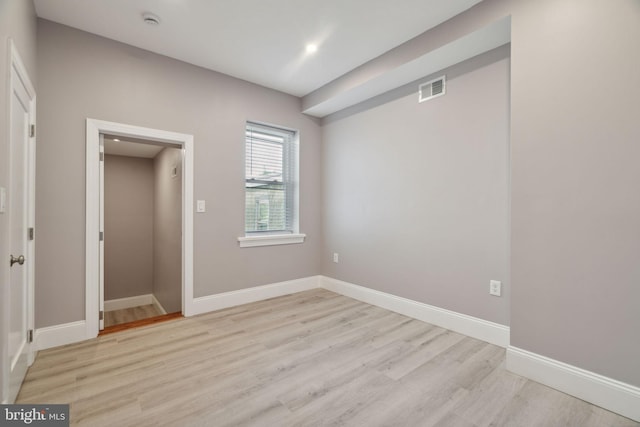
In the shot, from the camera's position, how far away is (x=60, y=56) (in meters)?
2.52

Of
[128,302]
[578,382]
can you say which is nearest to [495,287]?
[578,382]

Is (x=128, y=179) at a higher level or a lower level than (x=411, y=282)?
higher

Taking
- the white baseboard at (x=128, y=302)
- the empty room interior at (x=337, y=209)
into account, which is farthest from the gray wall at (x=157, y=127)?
the white baseboard at (x=128, y=302)

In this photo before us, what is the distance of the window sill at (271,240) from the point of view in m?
3.63

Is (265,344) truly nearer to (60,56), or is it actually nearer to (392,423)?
(392,423)

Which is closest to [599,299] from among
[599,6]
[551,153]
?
[551,153]

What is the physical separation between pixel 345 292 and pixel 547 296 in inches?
95.0

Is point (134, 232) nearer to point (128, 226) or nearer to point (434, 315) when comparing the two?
point (128, 226)

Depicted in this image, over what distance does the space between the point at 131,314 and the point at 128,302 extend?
0.50 metres

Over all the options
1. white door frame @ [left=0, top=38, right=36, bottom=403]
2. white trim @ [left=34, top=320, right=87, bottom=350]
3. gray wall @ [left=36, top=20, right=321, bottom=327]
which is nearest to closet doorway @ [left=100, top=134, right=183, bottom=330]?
gray wall @ [left=36, top=20, right=321, bottom=327]

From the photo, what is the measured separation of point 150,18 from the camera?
2441 millimetres

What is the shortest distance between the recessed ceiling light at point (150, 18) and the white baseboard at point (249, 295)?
2.70 meters

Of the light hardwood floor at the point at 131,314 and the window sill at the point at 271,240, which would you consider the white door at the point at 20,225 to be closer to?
the window sill at the point at 271,240

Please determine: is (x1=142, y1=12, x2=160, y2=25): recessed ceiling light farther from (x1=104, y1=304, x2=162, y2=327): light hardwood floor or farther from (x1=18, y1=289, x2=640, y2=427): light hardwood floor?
(x1=104, y1=304, x2=162, y2=327): light hardwood floor
